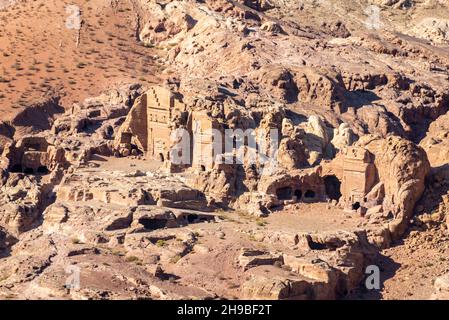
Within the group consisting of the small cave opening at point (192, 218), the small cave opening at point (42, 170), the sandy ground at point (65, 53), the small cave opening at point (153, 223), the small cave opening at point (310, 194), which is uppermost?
the sandy ground at point (65, 53)

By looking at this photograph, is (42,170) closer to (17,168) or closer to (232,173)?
(17,168)

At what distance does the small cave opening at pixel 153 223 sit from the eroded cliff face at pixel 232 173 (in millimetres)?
55

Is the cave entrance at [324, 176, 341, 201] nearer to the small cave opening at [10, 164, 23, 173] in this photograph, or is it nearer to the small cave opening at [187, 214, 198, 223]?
the small cave opening at [187, 214, 198, 223]

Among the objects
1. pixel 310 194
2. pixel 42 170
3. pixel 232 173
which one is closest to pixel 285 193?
pixel 310 194

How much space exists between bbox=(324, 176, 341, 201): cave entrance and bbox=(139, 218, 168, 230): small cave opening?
966 cm

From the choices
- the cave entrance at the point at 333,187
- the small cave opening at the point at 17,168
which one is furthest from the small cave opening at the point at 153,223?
the small cave opening at the point at 17,168

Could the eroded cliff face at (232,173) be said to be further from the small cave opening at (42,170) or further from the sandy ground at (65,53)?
the sandy ground at (65,53)

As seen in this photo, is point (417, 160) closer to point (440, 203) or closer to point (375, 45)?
point (440, 203)

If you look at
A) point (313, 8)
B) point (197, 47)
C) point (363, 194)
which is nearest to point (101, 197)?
point (363, 194)

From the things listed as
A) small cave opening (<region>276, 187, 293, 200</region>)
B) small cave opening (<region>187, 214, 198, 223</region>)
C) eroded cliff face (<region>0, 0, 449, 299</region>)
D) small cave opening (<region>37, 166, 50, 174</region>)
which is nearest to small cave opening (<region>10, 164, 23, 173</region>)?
eroded cliff face (<region>0, 0, 449, 299</region>)

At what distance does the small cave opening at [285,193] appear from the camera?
201 ft

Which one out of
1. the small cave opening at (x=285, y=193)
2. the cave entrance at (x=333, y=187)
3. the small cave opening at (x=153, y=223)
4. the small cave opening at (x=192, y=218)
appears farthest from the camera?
the cave entrance at (x=333, y=187)
